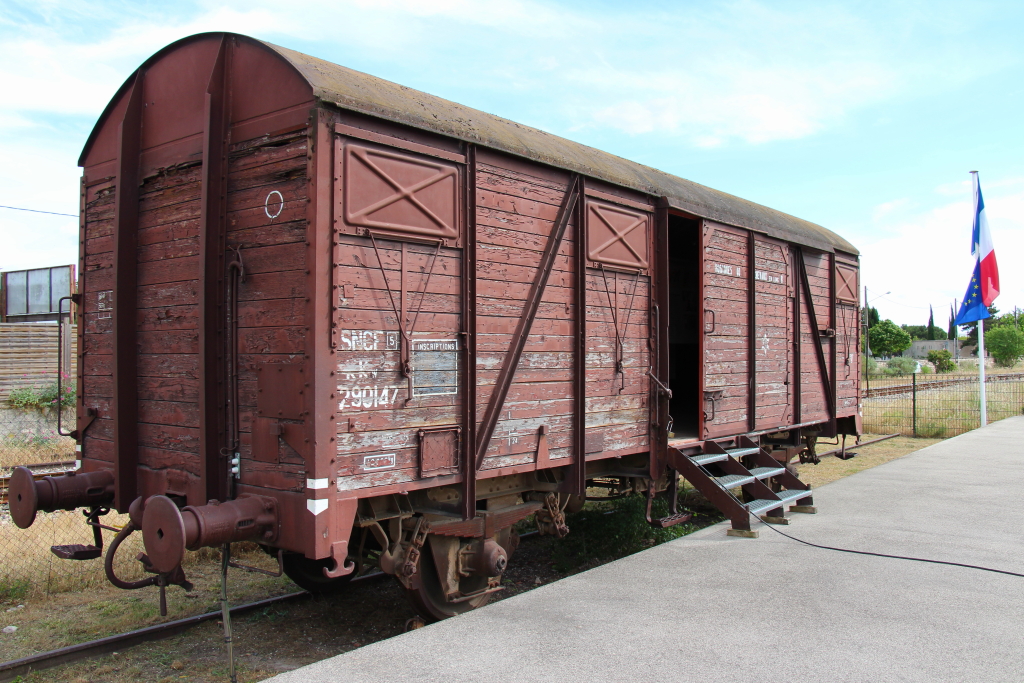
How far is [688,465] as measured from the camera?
677 centimetres

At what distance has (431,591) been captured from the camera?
4.97 metres

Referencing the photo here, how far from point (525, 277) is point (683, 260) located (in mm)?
6000

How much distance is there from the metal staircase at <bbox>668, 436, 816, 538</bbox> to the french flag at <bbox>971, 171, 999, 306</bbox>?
11.5 metres

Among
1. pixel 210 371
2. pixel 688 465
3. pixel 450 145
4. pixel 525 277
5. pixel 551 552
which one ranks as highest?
pixel 450 145

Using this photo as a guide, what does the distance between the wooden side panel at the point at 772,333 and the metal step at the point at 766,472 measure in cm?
67

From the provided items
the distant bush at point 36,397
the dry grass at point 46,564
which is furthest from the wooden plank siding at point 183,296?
the distant bush at point 36,397

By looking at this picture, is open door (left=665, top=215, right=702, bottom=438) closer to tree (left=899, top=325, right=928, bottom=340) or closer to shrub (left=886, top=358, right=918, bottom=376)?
shrub (left=886, top=358, right=918, bottom=376)

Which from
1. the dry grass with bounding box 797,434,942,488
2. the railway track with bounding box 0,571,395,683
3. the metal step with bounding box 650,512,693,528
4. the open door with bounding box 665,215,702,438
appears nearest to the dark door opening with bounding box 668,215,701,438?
the open door with bounding box 665,215,702,438

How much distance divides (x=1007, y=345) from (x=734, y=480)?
55.3 m

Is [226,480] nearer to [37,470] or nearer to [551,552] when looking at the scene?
[551,552]

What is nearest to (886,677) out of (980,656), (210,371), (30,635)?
(980,656)

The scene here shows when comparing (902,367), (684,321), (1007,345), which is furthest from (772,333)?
(1007,345)

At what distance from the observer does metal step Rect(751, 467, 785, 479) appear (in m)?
7.46

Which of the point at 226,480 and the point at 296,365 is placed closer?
the point at 296,365
